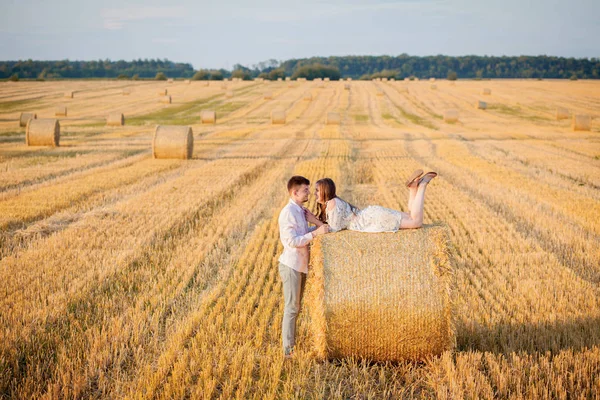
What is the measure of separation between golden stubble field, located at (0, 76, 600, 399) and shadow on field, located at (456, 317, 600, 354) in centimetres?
2

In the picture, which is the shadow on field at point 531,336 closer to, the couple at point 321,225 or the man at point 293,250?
the couple at point 321,225

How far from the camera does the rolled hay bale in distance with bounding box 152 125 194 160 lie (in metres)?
19.0

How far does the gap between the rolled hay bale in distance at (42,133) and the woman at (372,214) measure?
18.7 m

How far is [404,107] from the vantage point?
4278cm

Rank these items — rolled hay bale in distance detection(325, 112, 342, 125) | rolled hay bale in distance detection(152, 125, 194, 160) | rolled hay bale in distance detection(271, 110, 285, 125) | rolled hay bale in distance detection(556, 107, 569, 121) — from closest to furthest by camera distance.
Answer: rolled hay bale in distance detection(152, 125, 194, 160) → rolled hay bale in distance detection(325, 112, 342, 125) → rolled hay bale in distance detection(271, 110, 285, 125) → rolled hay bale in distance detection(556, 107, 569, 121)

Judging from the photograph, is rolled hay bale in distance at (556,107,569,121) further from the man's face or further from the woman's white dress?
the man's face

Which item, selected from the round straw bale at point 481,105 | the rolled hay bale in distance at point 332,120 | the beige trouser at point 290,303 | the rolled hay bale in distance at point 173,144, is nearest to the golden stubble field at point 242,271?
the beige trouser at point 290,303

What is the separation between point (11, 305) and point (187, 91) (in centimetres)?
4955

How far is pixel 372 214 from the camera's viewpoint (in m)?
5.32

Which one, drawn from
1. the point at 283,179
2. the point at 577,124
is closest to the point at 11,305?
the point at 283,179

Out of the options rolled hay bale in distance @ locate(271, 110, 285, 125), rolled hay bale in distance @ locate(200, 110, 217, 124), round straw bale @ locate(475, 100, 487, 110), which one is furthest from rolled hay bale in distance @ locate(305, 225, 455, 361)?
round straw bale @ locate(475, 100, 487, 110)

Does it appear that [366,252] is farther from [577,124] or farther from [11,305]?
[577,124]

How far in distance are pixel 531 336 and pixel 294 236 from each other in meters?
2.40

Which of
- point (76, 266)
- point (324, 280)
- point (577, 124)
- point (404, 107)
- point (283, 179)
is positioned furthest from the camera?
point (404, 107)
